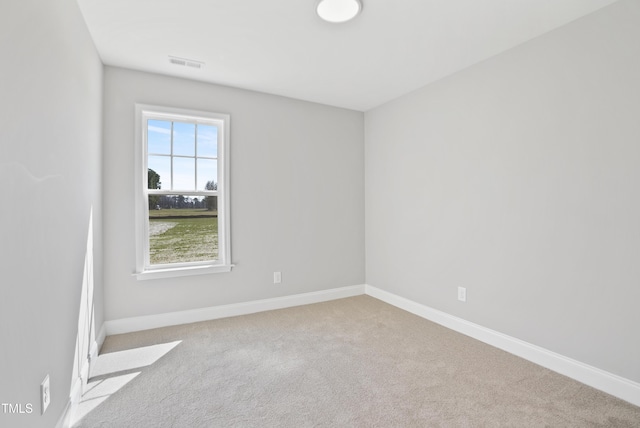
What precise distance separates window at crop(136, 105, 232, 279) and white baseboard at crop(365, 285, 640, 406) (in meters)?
→ 2.32

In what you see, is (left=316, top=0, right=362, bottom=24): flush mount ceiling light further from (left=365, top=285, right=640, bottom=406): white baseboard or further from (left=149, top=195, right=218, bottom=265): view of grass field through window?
(left=365, top=285, right=640, bottom=406): white baseboard

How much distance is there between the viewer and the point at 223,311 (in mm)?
3533

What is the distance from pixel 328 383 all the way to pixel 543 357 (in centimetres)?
166

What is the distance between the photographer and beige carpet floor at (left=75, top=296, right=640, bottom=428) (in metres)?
1.85

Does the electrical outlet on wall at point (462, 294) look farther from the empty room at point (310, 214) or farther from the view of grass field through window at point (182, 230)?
the view of grass field through window at point (182, 230)

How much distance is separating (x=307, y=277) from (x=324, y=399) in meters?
2.07

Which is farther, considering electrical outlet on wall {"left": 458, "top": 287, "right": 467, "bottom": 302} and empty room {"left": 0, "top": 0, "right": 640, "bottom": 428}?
electrical outlet on wall {"left": 458, "top": 287, "right": 467, "bottom": 302}

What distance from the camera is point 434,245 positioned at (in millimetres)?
3447

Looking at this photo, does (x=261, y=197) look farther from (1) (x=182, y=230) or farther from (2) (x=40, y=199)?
(2) (x=40, y=199)

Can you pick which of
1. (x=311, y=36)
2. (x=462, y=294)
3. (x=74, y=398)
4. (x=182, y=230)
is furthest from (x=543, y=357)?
(x=182, y=230)

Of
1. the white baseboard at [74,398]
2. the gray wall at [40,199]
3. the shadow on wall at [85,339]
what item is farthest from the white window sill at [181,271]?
the gray wall at [40,199]

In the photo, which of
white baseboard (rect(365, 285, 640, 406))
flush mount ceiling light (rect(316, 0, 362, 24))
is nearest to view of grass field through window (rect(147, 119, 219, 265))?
flush mount ceiling light (rect(316, 0, 362, 24))

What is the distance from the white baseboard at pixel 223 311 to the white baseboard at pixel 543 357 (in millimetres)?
1010

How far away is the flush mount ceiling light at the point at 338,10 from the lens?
6.93 ft
